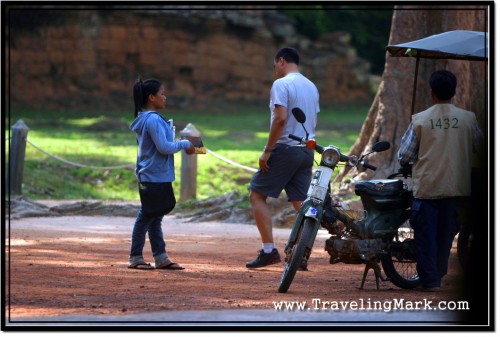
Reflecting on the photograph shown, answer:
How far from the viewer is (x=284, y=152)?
9.85 meters

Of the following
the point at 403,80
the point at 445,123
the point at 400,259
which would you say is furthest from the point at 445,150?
the point at 403,80

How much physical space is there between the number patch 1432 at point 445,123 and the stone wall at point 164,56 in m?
26.2

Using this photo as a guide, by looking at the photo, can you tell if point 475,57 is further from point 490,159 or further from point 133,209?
point 133,209

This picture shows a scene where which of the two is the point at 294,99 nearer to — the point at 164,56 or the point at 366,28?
the point at 164,56

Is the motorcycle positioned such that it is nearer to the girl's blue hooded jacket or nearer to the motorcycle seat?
the motorcycle seat

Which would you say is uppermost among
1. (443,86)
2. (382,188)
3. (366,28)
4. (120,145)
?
(366,28)

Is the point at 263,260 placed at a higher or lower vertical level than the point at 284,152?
lower

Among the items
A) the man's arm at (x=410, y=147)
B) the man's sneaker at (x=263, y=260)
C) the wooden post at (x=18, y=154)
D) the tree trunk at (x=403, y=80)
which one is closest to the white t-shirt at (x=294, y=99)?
the man's sneaker at (x=263, y=260)

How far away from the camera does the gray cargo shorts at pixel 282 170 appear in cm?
986

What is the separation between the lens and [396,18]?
54.0 feet

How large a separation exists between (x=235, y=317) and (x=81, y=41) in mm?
28911

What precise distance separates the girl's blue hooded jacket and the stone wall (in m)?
24.5

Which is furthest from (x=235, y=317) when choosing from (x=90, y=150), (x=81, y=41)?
(x=81, y=41)

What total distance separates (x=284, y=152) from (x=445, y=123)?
1.90 meters
